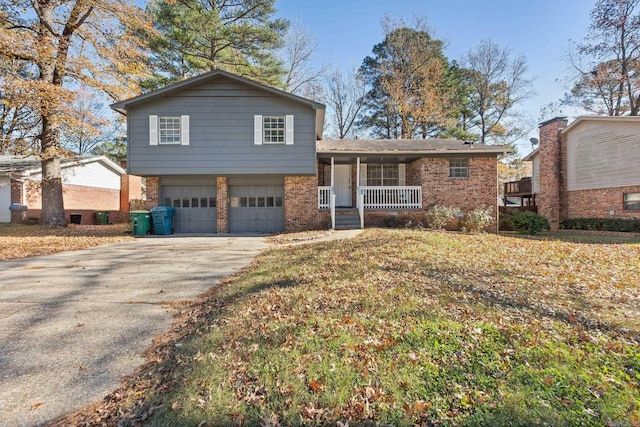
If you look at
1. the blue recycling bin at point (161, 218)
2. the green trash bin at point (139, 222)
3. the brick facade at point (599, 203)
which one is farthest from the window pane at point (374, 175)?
the brick facade at point (599, 203)

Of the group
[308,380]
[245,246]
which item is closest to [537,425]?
[308,380]

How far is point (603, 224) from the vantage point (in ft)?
47.6

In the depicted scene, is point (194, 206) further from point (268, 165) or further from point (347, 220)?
point (347, 220)

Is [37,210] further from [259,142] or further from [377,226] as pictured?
[377,226]

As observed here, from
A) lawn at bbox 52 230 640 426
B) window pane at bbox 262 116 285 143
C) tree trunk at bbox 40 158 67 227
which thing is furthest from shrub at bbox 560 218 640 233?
tree trunk at bbox 40 158 67 227

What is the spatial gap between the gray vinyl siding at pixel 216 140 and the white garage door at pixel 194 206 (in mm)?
1269

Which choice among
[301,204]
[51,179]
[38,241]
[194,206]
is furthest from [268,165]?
[51,179]

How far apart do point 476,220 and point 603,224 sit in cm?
729

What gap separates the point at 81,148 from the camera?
3014 cm

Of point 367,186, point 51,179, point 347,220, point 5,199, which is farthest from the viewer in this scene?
point 5,199

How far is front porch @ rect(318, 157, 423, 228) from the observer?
13531 millimetres

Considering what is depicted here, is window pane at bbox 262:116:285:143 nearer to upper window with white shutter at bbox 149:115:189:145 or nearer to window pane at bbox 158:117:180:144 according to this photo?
upper window with white shutter at bbox 149:115:189:145

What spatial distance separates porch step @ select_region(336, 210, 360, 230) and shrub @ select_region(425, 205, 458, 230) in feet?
9.60

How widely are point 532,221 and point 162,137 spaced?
16.0m
